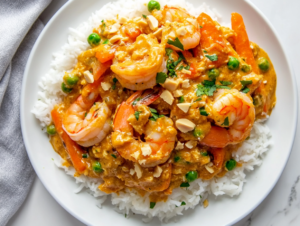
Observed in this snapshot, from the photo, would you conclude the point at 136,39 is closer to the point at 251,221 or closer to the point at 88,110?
the point at 88,110

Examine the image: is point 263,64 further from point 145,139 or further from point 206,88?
point 145,139

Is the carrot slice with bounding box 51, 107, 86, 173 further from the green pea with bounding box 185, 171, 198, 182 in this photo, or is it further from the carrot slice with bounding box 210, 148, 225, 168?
the carrot slice with bounding box 210, 148, 225, 168

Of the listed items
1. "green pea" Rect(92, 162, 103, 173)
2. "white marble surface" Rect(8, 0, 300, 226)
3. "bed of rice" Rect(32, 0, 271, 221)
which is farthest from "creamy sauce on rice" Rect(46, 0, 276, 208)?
"white marble surface" Rect(8, 0, 300, 226)

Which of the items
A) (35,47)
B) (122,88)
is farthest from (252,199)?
(35,47)

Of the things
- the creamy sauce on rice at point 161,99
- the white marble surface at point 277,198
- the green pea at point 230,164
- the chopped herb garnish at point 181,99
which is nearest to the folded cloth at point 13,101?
the white marble surface at point 277,198

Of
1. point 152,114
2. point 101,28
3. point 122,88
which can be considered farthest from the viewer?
point 101,28
